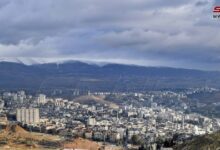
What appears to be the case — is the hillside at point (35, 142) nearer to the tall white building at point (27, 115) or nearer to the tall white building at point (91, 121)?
the tall white building at point (91, 121)

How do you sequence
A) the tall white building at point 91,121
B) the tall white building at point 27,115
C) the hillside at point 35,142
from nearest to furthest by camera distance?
the hillside at point 35,142 < the tall white building at point 91,121 < the tall white building at point 27,115

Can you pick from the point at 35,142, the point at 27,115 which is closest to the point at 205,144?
the point at 35,142

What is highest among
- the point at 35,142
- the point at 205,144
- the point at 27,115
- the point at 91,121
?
the point at 205,144

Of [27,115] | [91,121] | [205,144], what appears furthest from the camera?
[27,115]

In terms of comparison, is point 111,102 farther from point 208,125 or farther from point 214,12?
point 214,12

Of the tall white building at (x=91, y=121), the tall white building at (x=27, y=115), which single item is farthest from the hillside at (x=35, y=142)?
the tall white building at (x=27, y=115)

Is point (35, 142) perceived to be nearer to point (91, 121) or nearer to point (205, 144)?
point (205, 144)

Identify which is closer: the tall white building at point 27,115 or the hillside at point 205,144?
the hillside at point 205,144

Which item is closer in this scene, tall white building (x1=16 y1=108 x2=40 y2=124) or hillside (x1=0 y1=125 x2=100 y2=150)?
hillside (x1=0 y1=125 x2=100 y2=150)

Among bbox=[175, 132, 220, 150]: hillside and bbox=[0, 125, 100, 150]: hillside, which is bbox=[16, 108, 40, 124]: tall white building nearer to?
bbox=[0, 125, 100, 150]: hillside

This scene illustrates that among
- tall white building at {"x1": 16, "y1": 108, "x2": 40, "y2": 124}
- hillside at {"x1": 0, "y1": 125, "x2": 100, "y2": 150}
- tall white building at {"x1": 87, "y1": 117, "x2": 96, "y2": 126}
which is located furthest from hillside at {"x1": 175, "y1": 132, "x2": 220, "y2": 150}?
tall white building at {"x1": 16, "y1": 108, "x2": 40, "y2": 124}

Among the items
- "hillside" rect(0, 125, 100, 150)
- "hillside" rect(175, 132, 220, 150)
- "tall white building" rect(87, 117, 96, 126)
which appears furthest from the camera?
"tall white building" rect(87, 117, 96, 126)
